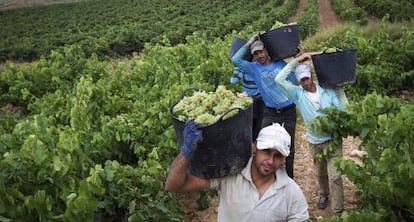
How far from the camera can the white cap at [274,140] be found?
285cm

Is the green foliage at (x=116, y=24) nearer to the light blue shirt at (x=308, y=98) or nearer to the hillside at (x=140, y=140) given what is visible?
the hillside at (x=140, y=140)

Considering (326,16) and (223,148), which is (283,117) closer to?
(223,148)

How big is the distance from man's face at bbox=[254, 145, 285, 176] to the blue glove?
1.44 ft

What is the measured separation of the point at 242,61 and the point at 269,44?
1.15 ft

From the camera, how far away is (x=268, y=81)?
16.1ft

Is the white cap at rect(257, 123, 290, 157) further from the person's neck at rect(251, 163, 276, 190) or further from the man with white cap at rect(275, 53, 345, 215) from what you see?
the man with white cap at rect(275, 53, 345, 215)

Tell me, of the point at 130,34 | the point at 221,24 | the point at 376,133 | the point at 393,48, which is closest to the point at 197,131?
the point at 376,133

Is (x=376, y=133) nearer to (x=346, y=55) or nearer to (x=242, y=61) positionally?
(x=346, y=55)

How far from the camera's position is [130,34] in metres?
23.4

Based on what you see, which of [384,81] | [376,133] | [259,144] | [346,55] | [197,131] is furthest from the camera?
[384,81]

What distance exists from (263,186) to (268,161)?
19cm

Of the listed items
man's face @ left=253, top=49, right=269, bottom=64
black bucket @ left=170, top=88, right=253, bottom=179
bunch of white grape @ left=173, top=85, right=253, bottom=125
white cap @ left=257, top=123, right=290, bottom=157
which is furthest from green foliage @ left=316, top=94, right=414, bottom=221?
man's face @ left=253, top=49, right=269, bottom=64

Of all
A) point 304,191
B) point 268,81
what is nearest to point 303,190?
point 304,191

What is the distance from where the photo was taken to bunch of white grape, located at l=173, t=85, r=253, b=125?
9.66 feet
